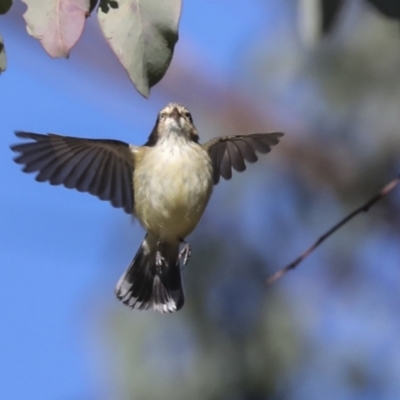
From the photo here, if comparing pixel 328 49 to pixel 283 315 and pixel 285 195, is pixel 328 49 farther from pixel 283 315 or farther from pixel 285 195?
pixel 283 315

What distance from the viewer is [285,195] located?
596 centimetres

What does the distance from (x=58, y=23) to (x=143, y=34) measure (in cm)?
19

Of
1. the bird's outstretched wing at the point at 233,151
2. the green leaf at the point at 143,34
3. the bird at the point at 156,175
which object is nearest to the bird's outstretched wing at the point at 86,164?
the bird at the point at 156,175

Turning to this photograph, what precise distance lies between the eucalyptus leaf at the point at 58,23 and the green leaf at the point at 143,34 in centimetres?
6

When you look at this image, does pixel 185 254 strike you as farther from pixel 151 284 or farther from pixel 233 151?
pixel 233 151

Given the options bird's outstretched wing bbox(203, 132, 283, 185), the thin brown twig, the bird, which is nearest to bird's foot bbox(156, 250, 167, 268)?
the bird

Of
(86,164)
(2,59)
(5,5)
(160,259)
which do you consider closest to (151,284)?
(160,259)

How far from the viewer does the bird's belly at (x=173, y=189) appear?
3168mm

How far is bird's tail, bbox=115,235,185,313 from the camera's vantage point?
3516 millimetres

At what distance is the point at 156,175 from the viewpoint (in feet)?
10.5

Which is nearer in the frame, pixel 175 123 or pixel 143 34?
pixel 143 34

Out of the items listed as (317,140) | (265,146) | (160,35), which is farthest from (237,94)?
(160,35)

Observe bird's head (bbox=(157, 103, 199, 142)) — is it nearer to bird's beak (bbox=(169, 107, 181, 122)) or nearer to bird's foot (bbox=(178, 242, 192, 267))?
bird's beak (bbox=(169, 107, 181, 122))

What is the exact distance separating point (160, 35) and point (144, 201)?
3.55 ft
